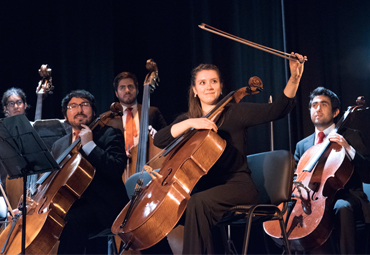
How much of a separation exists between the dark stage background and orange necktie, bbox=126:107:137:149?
640 mm

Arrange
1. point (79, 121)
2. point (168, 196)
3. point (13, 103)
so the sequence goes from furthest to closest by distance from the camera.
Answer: point (13, 103) → point (79, 121) → point (168, 196)

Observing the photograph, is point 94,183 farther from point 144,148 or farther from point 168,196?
point 168,196

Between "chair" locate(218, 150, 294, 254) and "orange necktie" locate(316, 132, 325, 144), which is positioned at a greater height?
"orange necktie" locate(316, 132, 325, 144)

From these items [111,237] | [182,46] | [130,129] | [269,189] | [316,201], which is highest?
[182,46]

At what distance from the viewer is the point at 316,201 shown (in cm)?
237

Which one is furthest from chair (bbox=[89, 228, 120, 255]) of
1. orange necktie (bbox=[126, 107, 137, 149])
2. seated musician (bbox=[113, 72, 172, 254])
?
orange necktie (bbox=[126, 107, 137, 149])

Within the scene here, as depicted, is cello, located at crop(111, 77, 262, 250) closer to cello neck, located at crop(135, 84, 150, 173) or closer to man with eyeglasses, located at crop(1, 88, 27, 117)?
cello neck, located at crop(135, 84, 150, 173)

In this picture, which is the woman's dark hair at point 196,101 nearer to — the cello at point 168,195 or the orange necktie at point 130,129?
the cello at point 168,195

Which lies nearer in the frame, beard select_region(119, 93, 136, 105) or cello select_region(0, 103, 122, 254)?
cello select_region(0, 103, 122, 254)

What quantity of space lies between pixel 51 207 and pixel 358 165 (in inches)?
67.4

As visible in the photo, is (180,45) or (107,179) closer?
(107,179)

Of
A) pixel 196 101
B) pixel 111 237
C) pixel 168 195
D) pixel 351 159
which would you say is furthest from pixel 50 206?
pixel 351 159

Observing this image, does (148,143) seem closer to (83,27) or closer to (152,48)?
(152,48)

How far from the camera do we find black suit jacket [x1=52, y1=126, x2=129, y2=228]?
249 cm
